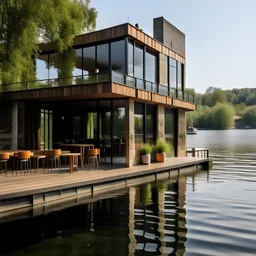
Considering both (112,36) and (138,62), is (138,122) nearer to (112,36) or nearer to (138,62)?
(138,62)

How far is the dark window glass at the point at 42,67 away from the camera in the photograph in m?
14.8

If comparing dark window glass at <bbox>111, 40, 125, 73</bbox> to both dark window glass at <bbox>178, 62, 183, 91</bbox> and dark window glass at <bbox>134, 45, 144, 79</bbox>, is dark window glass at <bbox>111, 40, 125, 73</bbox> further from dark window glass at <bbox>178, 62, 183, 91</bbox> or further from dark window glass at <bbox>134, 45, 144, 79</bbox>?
dark window glass at <bbox>178, 62, 183, 91</bbox>

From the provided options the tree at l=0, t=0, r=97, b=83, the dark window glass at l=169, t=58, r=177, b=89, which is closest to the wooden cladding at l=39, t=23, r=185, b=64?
the tree at l=0, t=0, r=97, b=83

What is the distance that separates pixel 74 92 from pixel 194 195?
19.9 feet

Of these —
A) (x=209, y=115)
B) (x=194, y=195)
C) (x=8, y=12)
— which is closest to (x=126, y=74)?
(x=8, y=12)

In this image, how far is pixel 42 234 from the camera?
6.15 metres

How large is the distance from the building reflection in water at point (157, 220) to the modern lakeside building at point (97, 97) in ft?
10.2

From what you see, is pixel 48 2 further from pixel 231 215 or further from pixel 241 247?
pixel 241 247

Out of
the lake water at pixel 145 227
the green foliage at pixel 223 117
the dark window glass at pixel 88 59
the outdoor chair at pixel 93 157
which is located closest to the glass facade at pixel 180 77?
the dark window glass at pixel 88 59

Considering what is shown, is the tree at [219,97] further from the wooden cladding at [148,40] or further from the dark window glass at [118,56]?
the dark window glass at [118,56]

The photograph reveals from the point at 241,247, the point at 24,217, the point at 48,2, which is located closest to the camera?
the point at 241,247

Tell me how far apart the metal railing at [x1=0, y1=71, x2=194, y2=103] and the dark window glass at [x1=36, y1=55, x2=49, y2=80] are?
38.6 inches

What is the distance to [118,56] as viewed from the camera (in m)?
13.5

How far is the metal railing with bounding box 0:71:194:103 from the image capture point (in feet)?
39.3
